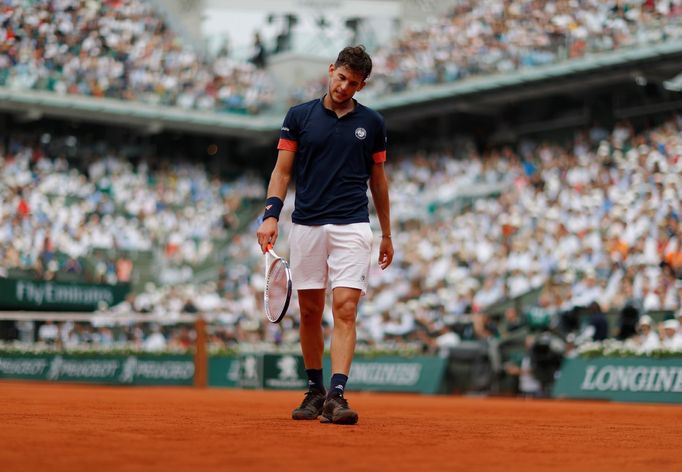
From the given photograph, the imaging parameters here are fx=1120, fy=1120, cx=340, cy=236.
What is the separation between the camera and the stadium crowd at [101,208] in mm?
30203

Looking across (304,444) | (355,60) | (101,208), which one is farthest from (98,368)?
(304,444)

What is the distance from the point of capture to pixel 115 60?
35406 millimetres

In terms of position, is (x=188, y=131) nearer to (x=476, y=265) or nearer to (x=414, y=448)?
(x=476, y=265)

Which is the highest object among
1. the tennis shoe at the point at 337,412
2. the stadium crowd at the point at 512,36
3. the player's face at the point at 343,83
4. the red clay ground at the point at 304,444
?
the stadium crowd at the point at 512,36

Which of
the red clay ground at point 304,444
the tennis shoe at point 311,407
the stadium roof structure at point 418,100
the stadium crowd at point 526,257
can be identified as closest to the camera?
the red clay ground at point 304,444

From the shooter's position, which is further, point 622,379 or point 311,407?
point 622,379

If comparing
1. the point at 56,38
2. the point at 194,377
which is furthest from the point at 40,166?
the point at 194,377

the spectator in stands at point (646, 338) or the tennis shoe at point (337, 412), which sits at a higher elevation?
the spectator in stands at point (646, 338)

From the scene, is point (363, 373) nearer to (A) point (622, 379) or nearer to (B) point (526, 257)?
(B) point (526, 257)

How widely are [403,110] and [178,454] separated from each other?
30.3 m

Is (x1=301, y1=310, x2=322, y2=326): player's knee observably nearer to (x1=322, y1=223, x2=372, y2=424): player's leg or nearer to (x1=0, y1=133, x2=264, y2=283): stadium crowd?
(x1=322, y1=223, x2=372, y2=424): player's leg

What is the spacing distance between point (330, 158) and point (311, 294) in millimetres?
965

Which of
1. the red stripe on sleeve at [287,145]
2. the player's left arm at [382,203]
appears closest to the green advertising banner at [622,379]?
the player's left arm at [382,203]

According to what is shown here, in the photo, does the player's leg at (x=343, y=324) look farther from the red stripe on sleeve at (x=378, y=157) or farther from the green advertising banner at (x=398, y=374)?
the green advertising banner at (x=398, y=374)
